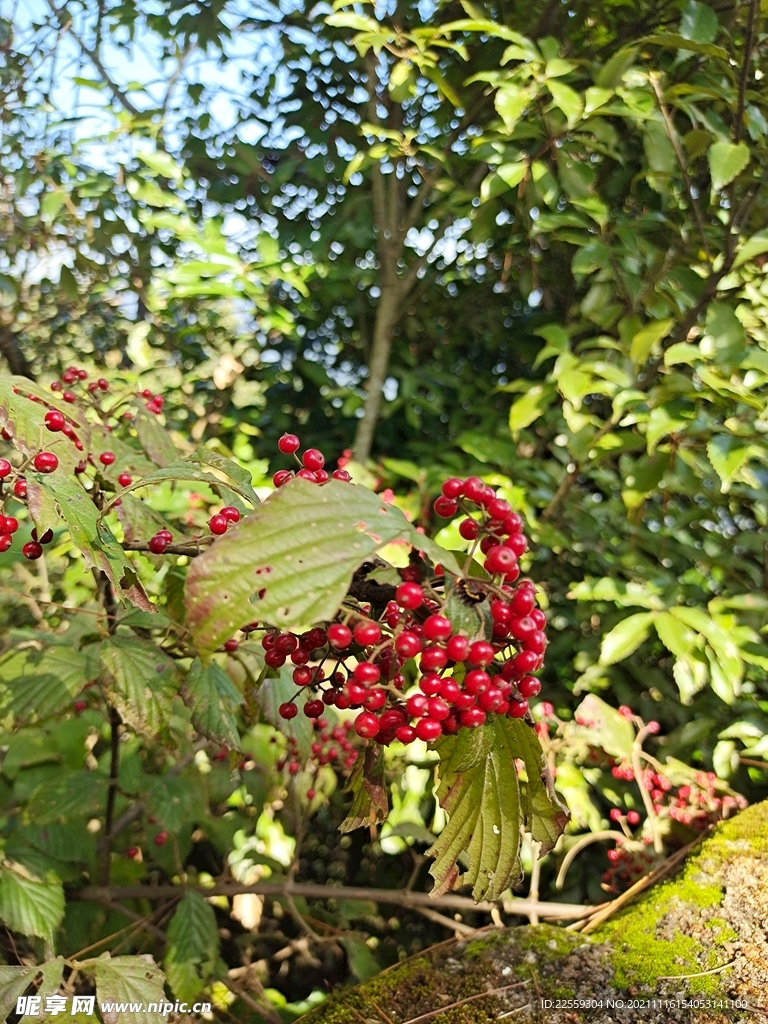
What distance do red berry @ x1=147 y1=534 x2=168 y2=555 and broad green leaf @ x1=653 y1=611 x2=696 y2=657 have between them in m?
1.17

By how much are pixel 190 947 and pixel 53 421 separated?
1139mm

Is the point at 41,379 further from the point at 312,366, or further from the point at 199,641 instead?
the point at 199,641

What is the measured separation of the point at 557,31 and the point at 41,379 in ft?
8.23

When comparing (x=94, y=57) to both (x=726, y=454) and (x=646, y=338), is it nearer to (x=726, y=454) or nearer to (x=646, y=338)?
(x=646, y=338)

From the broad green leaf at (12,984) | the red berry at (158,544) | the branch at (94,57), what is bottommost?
the broad green leaf at (12,984)

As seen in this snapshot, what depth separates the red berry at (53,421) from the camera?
948 mm

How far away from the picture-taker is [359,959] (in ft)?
5.20

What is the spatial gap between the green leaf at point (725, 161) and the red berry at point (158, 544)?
1.37m

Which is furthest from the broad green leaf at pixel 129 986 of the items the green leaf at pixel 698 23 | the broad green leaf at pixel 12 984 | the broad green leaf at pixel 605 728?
the green leaf at pixel 698 23

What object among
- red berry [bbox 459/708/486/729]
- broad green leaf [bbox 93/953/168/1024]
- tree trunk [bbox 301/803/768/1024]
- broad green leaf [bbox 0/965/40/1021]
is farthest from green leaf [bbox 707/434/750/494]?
broad green leaf [bbox 0/965/40/1021]

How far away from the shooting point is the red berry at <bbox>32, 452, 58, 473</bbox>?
0.87m

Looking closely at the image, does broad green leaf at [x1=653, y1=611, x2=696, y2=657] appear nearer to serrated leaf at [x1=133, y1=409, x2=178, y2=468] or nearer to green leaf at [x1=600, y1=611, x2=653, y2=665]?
green leaf at [x1=600, y1=611, x2=653, y2=665]

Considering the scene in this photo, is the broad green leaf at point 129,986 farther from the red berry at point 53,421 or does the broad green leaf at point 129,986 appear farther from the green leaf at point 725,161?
the green leaf at point 725,161

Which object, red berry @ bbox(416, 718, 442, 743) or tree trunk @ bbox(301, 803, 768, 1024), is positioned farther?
tree trunk @ bbox(301, 803, 768, 1024)
